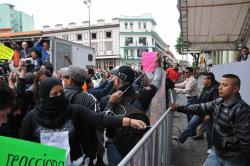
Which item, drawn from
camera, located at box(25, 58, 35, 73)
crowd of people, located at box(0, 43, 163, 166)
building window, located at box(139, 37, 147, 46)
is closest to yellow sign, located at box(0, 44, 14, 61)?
camera, located at box(25, 58, 35, 73)

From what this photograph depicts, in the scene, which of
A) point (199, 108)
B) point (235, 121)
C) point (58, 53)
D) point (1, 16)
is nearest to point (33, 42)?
point (58, 53)

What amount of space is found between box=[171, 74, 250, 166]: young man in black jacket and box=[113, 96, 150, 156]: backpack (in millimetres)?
961

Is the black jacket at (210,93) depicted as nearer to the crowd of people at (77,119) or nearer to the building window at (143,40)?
the crowd of people at (77,119)

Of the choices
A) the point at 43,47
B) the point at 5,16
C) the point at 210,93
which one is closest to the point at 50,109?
the point at 210,93

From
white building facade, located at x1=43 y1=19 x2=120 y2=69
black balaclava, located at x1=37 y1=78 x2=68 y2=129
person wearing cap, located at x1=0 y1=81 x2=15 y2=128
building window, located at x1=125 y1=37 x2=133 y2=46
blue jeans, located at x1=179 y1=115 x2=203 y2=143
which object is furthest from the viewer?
building window, located at x1=125 y1=37 x2=133 y2=46

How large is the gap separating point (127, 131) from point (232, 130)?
122 cm

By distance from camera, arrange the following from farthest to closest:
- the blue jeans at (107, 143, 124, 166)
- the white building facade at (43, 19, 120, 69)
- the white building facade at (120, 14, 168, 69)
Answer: the white building facade at (120, 14, 168, 69) < the white building facade at (43, 19, 120, 69) < the blue jeans at (107, 143, 124, 166)

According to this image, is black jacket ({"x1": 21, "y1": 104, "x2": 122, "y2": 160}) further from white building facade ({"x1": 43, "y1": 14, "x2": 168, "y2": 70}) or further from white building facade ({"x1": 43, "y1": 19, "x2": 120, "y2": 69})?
white building facade ({"x1": 43, "y1": 19, "x2": 120, "y2": 69})

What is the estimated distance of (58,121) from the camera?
108 inches

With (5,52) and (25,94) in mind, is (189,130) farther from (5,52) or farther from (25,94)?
(5,52)

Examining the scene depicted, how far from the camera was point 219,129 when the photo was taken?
370 centimetres

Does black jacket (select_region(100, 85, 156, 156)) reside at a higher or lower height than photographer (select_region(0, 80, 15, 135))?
lower

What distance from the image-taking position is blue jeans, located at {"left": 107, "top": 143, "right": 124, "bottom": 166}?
338cm

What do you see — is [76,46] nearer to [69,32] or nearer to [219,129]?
[219,129]
